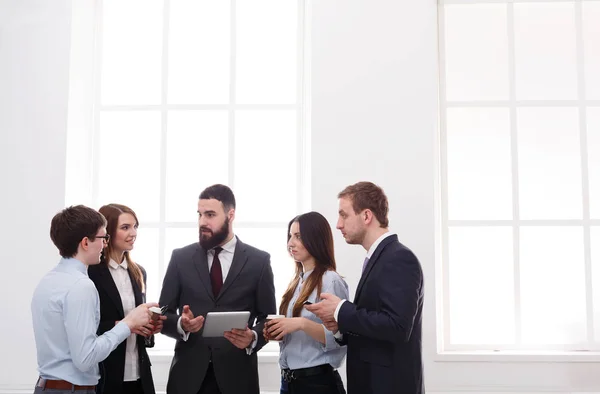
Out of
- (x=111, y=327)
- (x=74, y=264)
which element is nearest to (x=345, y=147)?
(x=111, y=327)

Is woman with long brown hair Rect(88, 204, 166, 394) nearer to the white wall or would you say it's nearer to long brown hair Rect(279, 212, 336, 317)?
long brown hair Rect(279, 212, 336, 317)

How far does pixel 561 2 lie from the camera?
4.15 metres

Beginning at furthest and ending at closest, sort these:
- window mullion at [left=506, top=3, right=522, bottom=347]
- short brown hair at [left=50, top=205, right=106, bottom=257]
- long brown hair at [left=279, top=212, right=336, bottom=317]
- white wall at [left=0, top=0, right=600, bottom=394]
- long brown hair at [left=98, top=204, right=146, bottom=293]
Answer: window mullion at [left=506, top=3, right=522, bottom=347] → white wall at [left=0, top=0, right=600, bottom=394] → long brown hair at [left=98, top=204, right=146, bottom=293] → long brown hair at [left=279, top=212, right=336, bottom=317] → short brown hair at [left=50, top=205, right=106, bottom=257]

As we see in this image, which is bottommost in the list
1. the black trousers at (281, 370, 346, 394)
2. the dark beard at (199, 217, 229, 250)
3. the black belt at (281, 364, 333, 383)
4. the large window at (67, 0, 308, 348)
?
the black trousers at (281, 370, 346, 394)

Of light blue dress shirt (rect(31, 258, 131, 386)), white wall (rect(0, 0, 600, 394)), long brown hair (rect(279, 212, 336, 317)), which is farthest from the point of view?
white wall (rect(0, 0, 600, 394))

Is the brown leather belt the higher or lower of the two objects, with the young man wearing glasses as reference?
lower

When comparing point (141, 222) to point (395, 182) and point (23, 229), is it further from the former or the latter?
point (395, 182)

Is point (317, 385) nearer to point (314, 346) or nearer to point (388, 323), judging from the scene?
point (314, 346)

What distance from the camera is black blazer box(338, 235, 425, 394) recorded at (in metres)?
2.39

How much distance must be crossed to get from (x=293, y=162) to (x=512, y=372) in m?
2.03

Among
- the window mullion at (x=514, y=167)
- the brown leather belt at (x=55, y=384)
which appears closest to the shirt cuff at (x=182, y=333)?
the brown leather belt at (x=55, y=384)

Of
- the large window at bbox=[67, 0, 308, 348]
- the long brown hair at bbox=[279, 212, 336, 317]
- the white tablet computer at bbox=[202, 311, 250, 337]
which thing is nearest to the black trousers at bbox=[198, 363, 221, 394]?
the white tablet computer at bbox=[202, 311, 250, 337]

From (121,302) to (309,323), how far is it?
37.8 inches

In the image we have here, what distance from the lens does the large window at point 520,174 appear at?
3973 millimetres
